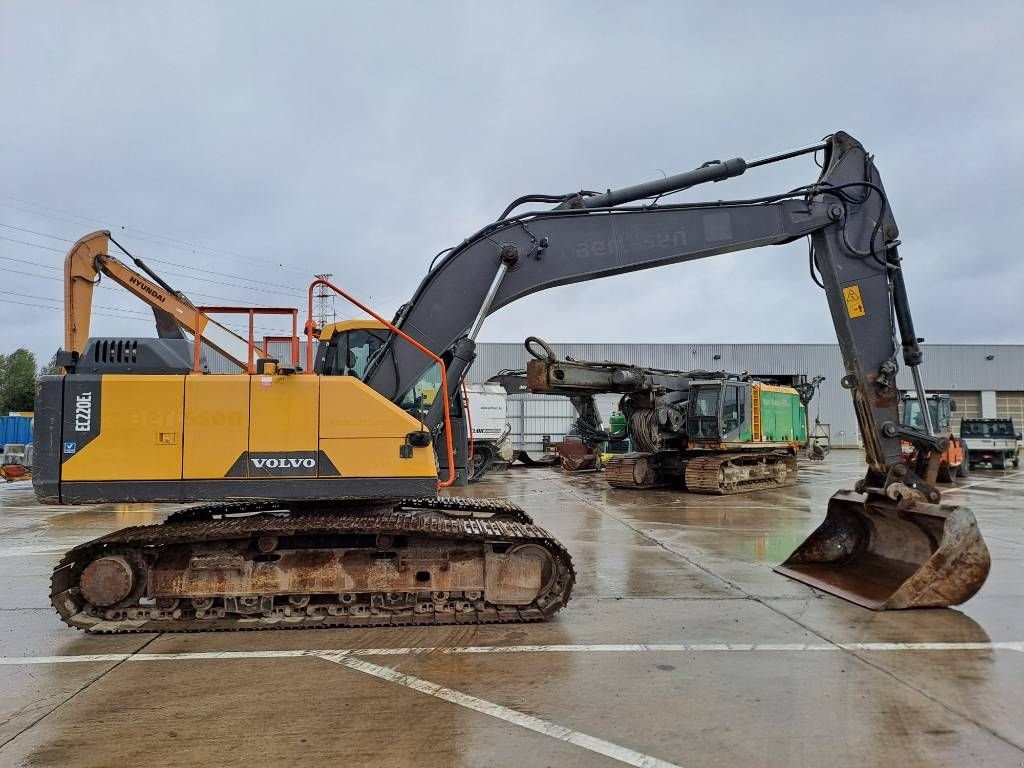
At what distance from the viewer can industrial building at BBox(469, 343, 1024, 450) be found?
151 ft

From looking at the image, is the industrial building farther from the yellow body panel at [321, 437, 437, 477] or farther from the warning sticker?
the yellow body panel at [321, 437, 437, 477]

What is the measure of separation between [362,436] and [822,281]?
524 centimetres

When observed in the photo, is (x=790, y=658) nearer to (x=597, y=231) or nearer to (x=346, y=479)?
(x=346, y=479)

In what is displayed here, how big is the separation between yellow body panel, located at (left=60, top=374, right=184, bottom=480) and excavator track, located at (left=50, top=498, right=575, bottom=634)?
608 millimetres

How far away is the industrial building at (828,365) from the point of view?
45969 mm

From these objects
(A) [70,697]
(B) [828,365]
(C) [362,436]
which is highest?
(B) [828,365]

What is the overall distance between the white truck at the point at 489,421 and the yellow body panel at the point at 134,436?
17851 mm

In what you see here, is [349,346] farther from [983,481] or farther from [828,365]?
[828,365]

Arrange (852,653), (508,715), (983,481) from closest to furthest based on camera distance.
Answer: (508,715), (852,653), (983,481)

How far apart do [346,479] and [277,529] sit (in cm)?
71

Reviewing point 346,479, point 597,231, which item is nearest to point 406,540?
point 346,479

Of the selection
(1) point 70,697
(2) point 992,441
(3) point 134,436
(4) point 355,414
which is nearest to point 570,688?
(4) point 355,414

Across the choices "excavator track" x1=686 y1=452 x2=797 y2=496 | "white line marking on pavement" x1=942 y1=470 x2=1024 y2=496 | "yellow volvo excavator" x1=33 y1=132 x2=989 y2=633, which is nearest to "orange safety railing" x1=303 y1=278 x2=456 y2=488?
"yellow volvo excavator" x1=33 y1=132 x2=989 y2=633

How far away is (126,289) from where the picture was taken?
647 centimetres
